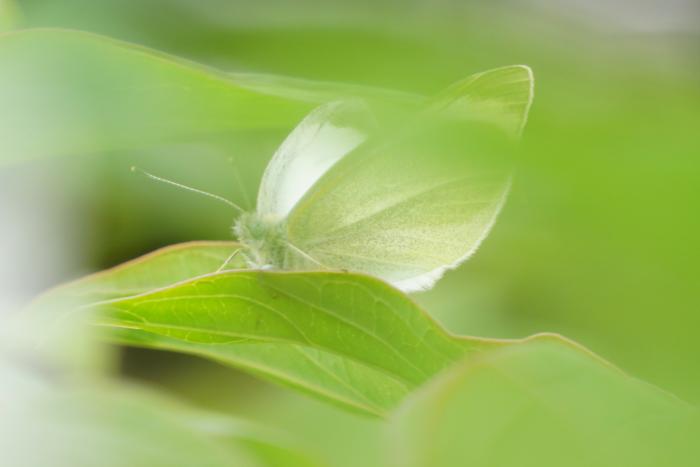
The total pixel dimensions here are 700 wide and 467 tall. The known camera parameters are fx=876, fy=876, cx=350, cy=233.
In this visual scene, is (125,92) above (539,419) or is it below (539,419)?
above

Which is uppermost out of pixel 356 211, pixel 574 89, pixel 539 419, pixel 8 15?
pixel 8 15

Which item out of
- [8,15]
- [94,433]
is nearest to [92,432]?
[94,433]

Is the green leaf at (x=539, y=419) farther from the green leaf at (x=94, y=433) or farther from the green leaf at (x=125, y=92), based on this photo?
the green leaf at (x=125, y=92)

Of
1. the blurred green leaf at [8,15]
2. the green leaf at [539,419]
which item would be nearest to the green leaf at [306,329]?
the green leaf at [539,419]

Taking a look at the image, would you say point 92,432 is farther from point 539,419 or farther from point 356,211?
point 356,211

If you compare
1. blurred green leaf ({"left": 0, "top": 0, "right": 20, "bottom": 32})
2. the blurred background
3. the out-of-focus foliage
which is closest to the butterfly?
the blurred background

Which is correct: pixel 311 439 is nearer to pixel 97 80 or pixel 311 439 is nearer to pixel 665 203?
pixel 97 80

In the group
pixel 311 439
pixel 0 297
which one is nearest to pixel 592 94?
pixel 311 439
